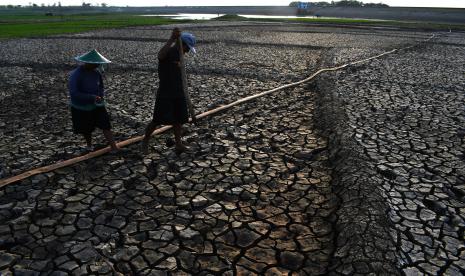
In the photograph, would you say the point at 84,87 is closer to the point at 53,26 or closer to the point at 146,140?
the point at 146,140

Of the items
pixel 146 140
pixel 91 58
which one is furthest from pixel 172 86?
pixel 91 58

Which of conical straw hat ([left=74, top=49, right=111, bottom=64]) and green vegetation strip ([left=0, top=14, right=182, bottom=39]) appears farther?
green vegetation strip ([left=0, top=14, right=182, bottom=39])

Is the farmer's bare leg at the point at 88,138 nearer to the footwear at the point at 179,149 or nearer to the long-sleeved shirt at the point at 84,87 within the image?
the long-sleeved shirt at the point at 84,87

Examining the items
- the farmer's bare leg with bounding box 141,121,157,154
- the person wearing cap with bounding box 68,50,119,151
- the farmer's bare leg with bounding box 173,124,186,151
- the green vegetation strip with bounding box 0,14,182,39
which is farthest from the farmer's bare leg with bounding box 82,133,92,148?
the green vegetation strip with bounding box 0,14,182,39

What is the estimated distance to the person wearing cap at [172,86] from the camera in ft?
17.9

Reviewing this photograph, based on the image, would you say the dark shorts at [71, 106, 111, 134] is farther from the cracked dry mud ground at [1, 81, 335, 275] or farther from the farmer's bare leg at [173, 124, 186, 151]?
the farmer's bare leg at [173, 124, 186, 151]

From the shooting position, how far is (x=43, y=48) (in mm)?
20312

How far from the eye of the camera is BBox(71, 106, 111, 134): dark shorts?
573 centimetres

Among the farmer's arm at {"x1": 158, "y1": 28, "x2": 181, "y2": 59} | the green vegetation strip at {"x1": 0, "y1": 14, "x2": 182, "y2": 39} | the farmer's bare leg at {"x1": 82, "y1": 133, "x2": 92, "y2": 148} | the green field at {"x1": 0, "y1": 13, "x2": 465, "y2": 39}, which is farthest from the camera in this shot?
the green field at {"x1": 0, "y1": 13, "x2": 465, "y2": 39}

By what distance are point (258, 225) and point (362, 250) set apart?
117 cm

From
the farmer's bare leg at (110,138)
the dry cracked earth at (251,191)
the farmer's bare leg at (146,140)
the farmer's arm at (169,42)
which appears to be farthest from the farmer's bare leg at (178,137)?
the farmer's arm at (169,42)

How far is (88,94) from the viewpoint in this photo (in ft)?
18.0

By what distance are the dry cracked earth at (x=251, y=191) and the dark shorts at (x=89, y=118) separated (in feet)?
1.74

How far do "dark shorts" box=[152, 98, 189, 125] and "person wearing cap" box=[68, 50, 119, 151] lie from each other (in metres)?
0.84
